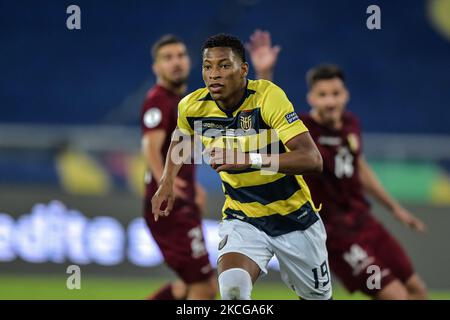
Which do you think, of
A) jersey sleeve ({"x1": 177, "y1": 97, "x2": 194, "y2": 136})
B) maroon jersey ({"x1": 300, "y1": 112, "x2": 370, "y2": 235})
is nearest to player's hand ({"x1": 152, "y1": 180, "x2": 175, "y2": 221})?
jersey sleeve ({"x1": 177, "y1": 97, "x2": 194, "y2": 136})

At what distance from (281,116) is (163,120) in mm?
2388

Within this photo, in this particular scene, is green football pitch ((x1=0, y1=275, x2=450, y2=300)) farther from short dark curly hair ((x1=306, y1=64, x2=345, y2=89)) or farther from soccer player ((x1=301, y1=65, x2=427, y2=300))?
short dark curly hair ((x1=306, y1=64, x2=345, y2=89))

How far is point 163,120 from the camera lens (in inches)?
310

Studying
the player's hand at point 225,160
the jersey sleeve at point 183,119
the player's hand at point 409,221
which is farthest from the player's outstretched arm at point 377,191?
the player's hand at point 225,160

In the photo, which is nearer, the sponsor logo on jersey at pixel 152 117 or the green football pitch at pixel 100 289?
the sponsor logo on jersey at pixel 152 117

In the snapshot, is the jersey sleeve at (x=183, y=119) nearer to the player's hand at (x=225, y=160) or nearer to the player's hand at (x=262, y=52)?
the player's hand at (x=225, y=160)

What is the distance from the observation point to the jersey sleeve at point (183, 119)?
19.9 ft

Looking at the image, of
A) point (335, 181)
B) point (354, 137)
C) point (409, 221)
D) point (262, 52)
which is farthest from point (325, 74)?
point (409, 221)

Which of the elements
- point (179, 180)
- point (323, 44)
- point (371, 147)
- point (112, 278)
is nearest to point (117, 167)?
point (112, 278)

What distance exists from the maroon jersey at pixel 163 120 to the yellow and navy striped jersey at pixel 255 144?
1.72 m

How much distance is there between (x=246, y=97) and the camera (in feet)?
19.2

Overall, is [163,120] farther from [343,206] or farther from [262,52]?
[343,206]

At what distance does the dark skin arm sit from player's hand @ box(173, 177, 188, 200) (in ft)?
7.22
